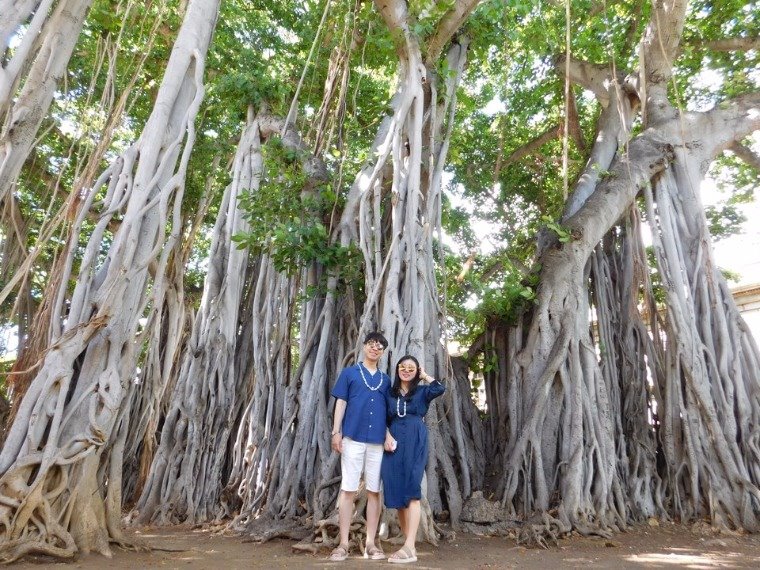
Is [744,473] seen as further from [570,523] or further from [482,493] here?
[482,493]

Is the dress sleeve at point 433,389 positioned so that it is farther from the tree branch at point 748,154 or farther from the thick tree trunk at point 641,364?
the tree branch at point 748,154

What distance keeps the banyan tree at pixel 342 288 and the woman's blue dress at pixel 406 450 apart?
419mm

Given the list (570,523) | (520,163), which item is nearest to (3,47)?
(570,523)

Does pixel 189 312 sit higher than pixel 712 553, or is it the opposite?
pixel 189 312

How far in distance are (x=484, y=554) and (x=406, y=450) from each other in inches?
26.5

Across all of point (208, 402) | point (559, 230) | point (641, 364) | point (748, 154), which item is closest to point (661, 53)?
point (748, 154)

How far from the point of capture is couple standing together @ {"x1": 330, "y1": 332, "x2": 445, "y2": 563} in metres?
2.46

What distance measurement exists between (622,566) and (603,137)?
3711mm

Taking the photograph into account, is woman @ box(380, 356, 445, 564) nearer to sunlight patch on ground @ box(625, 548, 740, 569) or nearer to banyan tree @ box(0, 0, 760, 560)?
banyan tree @ box(0, 0, 760, 560)

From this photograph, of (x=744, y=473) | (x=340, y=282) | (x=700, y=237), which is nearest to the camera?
(x=744, y=473)

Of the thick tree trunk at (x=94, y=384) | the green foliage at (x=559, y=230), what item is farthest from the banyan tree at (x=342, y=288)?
the green foliage at (x=559, y=230)

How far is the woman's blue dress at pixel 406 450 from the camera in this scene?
248 centimetres

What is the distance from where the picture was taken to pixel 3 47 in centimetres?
216

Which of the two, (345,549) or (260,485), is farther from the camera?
(260,485)
